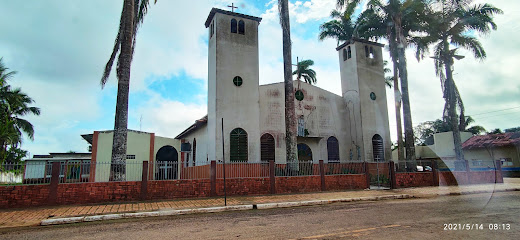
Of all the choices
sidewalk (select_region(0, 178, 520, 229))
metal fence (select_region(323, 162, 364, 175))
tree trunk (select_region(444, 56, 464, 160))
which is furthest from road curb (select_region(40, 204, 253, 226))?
tree trunk (select_region(444, 56, 464, 160))

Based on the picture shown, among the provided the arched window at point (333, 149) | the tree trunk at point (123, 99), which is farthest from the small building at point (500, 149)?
the tree trunk at point (123, 99)

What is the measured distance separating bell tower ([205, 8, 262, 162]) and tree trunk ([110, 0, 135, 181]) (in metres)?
5.19

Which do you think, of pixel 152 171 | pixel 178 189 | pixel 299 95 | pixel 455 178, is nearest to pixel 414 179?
pixel 455 178

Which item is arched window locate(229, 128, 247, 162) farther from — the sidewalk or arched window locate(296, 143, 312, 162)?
arched window locate(296, 143, 312, 162)

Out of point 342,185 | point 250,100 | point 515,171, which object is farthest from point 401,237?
point 515,171

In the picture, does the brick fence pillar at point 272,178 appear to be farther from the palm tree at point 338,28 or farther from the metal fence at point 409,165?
the palm tree at point 338,28

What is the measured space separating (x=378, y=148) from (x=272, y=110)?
7971mm

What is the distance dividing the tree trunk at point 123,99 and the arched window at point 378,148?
1582cm

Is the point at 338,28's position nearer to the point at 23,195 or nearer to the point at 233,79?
the point at 233,79

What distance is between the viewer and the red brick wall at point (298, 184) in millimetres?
14359

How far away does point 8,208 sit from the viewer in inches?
408

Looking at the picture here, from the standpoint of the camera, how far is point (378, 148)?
71.3ft

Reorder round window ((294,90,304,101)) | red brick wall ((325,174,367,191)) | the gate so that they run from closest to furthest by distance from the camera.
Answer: red brick wall ((325,174,367,191)) → the gate → round window ((294,90,304,101))

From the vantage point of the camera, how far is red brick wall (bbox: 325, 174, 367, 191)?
Result: 50.9ft
